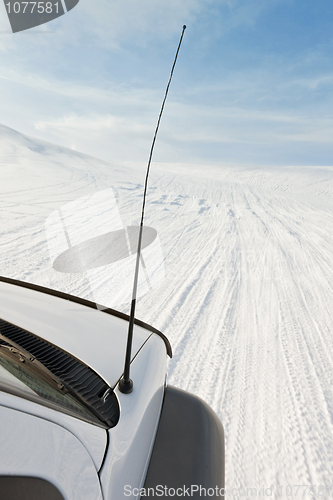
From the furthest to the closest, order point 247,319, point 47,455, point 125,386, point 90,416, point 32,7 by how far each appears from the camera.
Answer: point 247,319
point 32,7
point 125,386
point 90,416
point 47,455

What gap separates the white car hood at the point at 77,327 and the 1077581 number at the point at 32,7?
6.92 feet

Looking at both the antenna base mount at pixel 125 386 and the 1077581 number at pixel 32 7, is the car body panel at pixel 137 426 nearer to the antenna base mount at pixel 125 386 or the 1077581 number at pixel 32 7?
the antenna base mount at pixel 125 386

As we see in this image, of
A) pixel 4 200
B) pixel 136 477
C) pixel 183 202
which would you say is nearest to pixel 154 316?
pixel 136 477

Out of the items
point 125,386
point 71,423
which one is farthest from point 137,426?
point 71,423

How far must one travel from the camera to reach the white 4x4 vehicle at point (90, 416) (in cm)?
74

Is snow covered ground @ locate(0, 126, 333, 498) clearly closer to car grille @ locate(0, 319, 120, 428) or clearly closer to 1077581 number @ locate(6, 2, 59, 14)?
car grille @ locate(0, 319, 120, 428)

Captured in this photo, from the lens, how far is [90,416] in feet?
3.08

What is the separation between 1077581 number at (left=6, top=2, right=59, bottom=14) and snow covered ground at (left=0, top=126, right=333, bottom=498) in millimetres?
2818

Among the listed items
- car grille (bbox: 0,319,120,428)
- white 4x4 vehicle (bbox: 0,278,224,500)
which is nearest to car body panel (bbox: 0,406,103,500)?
white 4x4 vehicle (bbox: 0,278,224,500)

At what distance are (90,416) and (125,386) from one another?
18 cm

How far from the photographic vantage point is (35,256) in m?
4.46

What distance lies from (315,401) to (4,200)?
8.13 metres

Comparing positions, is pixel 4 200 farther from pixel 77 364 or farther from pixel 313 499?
pixel 313 499

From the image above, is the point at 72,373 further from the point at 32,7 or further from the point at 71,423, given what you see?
the point at 32,7
